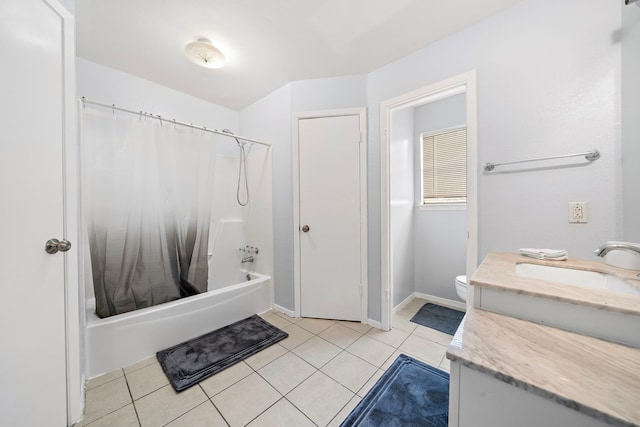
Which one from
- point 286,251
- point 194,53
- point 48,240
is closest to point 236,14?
point 194,53

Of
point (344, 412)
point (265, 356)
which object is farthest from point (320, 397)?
point (265, 356)

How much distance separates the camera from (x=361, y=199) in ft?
6.85

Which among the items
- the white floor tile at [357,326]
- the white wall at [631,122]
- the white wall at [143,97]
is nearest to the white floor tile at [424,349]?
the white floor tile at [357,326]

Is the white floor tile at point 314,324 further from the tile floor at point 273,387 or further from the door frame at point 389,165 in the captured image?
the door frame at point 389,165

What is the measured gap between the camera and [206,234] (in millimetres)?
2123

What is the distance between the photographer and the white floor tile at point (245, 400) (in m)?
1.19

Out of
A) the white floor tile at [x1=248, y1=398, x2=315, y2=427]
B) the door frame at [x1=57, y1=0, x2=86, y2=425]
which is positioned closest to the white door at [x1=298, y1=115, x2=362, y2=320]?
the white floor tile at [x1=248, y1=398, x2=315, y2=427]

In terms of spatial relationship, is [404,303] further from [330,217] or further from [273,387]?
[273,387]

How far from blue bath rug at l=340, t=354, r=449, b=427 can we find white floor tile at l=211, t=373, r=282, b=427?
1.51 ft

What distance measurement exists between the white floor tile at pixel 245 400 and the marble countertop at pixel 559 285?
4.27 feet

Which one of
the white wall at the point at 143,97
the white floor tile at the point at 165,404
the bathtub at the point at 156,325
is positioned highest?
the white wall at the point at 143,97

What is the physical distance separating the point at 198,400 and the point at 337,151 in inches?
81.9

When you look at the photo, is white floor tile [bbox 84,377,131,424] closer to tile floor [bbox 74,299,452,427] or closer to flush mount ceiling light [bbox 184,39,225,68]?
tile floor [bbox 74,299,452,427]

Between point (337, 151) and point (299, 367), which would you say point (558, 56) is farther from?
point (299, 367)
